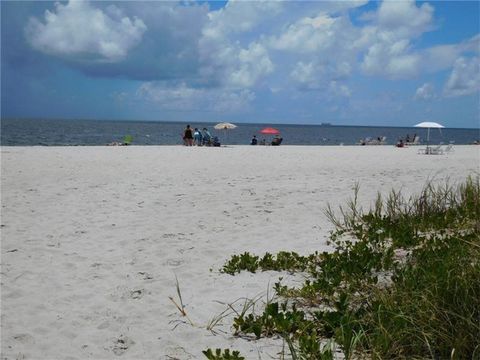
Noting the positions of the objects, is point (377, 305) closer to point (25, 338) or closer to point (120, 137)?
point (25, 338)

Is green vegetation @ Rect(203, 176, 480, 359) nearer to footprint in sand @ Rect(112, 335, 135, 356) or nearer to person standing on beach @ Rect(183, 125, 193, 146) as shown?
footprint in sand @ Rect(112, 335, 135, 356)

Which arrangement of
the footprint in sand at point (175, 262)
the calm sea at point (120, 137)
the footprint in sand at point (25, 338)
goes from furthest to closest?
the calm sea at point (120, 137) < the footprint in sand at point (175, 262) < the footprint in sand at point (25, 338)

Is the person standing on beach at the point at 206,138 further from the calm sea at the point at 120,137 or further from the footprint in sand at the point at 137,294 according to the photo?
the footprint in sand at the point at 137,294

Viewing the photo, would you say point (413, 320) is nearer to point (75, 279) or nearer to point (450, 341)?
point (450, 341)

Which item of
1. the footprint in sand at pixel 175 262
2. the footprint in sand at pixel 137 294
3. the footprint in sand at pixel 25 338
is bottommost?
the footprint in sand at pixel 25 338

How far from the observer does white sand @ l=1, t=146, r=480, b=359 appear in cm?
387

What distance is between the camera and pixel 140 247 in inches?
254

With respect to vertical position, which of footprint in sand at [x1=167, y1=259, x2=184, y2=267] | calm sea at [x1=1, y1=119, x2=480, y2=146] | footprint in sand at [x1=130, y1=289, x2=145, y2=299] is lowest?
footprint in sand at [x1=130, y1=289, x2=145, y2=299]

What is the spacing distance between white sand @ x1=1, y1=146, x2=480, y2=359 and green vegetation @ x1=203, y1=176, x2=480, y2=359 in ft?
0.92

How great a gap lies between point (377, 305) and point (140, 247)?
3.87m

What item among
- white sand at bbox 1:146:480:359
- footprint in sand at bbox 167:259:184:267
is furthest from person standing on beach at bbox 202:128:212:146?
footprint in sand at bbox 167:259:184:267

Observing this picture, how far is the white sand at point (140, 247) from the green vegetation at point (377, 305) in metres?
0.28

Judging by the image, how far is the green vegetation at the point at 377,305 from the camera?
3115 mm

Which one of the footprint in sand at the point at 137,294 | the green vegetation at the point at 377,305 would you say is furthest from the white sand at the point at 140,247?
the green vegetation at the point at 377,305
